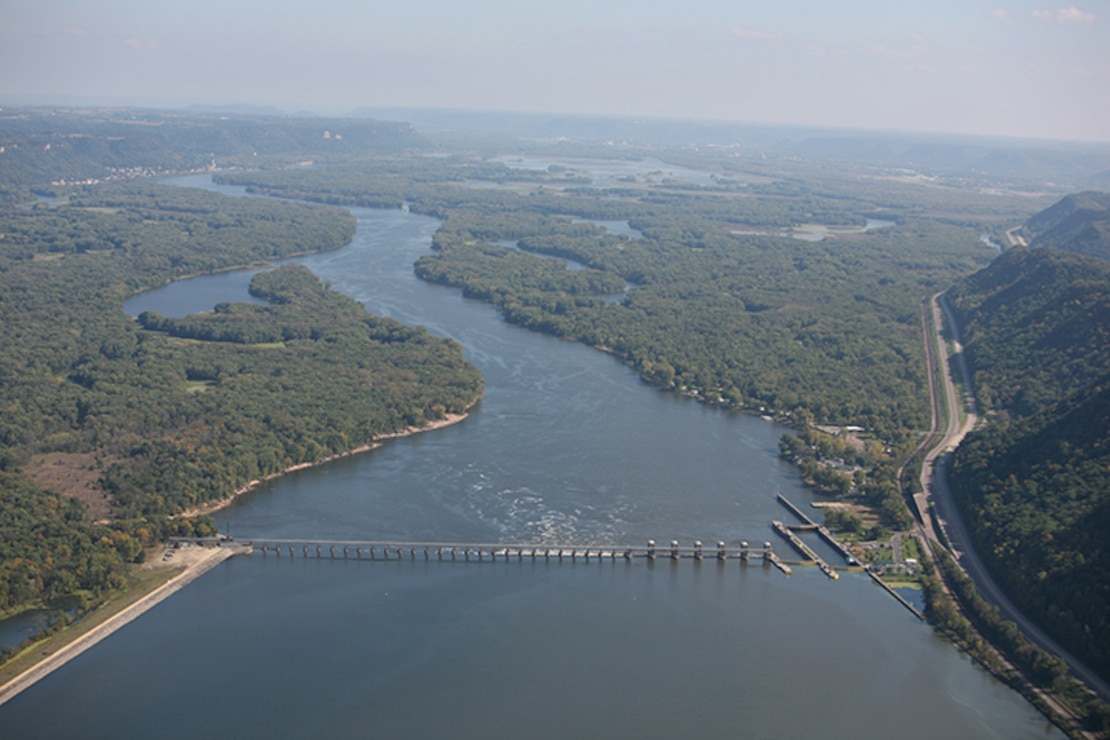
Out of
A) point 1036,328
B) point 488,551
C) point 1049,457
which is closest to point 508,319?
point 1036,328

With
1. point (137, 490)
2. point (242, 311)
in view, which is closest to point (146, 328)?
point (242, 311)

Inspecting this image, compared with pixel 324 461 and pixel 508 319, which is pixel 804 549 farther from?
pixel 508 319

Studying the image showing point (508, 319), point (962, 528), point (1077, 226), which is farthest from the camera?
point (1077, 226)

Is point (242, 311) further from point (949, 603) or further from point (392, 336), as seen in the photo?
point (949, 603)

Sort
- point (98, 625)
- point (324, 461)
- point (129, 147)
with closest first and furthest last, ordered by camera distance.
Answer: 1. point (98, 625)
2. point (324, 461)
3. point (129, 147)

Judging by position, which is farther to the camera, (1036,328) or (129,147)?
(129,147)

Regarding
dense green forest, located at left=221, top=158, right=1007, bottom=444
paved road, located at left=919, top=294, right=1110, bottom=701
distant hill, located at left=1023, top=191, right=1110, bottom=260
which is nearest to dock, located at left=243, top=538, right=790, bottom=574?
paved road, located at left=919, top=294, right=1110, bottom=701
